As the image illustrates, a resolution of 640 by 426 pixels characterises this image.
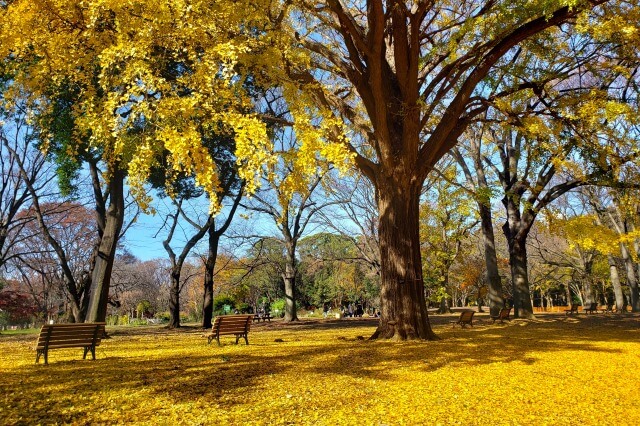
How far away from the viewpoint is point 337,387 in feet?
16.9

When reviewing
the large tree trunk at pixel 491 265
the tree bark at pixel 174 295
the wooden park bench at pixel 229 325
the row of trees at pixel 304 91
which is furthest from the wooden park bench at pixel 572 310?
the tree bark at pixel 174 295

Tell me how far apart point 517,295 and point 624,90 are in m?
8.36

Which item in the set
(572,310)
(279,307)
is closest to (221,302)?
(279,307)

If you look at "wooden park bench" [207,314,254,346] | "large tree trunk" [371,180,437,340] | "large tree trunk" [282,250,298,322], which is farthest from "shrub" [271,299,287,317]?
"large tree trunk" [371,180,437,340]

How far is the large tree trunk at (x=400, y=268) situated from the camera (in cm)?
947

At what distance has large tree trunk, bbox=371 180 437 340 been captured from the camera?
9.47m

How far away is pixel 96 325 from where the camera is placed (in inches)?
295

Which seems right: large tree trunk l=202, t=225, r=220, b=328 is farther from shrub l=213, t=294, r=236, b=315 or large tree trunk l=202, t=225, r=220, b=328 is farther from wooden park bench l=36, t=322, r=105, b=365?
shrub l=213, t=294, r=236, b=315

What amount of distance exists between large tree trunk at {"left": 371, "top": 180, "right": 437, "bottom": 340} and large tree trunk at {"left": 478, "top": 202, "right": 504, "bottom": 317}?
30.1 ft

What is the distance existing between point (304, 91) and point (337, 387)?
21.5ft

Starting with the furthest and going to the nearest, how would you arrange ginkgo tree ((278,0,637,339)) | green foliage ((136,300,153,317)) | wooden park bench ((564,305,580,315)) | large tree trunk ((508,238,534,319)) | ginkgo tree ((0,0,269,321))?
green foliage ((136,300,153,317)), wooden park bench ((564,305,580,315)), large tree trunk ((508,238,534,319)), ginkgo tree ((278,0,637,339)), ginkgo tree ((0,0,269,321))

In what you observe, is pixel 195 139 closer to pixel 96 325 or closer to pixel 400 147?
pixel 96 325

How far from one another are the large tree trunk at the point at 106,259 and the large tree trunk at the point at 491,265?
44.8 feet

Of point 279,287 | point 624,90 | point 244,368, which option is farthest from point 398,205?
point 279,287
